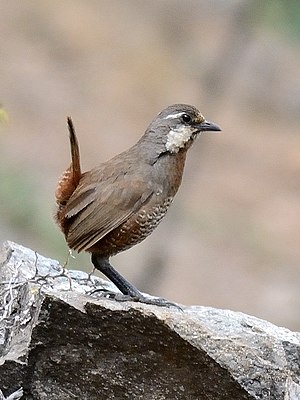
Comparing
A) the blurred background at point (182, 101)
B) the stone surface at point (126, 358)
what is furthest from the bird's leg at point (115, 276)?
the blurred background at point (182, 101)

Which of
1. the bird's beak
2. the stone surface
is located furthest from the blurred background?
the stone surface

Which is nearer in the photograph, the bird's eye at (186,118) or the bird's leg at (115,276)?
the bird's leg at (115,276)

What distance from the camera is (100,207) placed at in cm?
634

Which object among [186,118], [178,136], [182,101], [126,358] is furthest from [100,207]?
[182,101]

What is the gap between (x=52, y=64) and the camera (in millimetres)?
22297

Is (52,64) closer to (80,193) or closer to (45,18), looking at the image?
(45,18)

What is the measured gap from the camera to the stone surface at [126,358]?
5004 mm

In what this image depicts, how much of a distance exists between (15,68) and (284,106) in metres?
5.37

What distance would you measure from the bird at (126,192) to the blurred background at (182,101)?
202 inches

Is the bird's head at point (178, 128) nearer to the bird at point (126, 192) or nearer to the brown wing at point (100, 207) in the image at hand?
the bird at point (126, 192)

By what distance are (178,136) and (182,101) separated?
14292 millimetres

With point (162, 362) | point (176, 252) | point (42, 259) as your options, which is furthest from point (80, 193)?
point (176, 252)

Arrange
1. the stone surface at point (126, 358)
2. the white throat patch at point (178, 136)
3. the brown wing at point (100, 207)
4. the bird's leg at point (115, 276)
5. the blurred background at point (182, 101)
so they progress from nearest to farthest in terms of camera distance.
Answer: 1. the stone surface at point (126, 358)
2. the brown wing at point (100, 207)
3. the bird's leg at point (115, 276)
4. the white throat patch at point (178, 136)
5. the blurred background at point (182, 101)

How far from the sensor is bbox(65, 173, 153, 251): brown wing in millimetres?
6305
